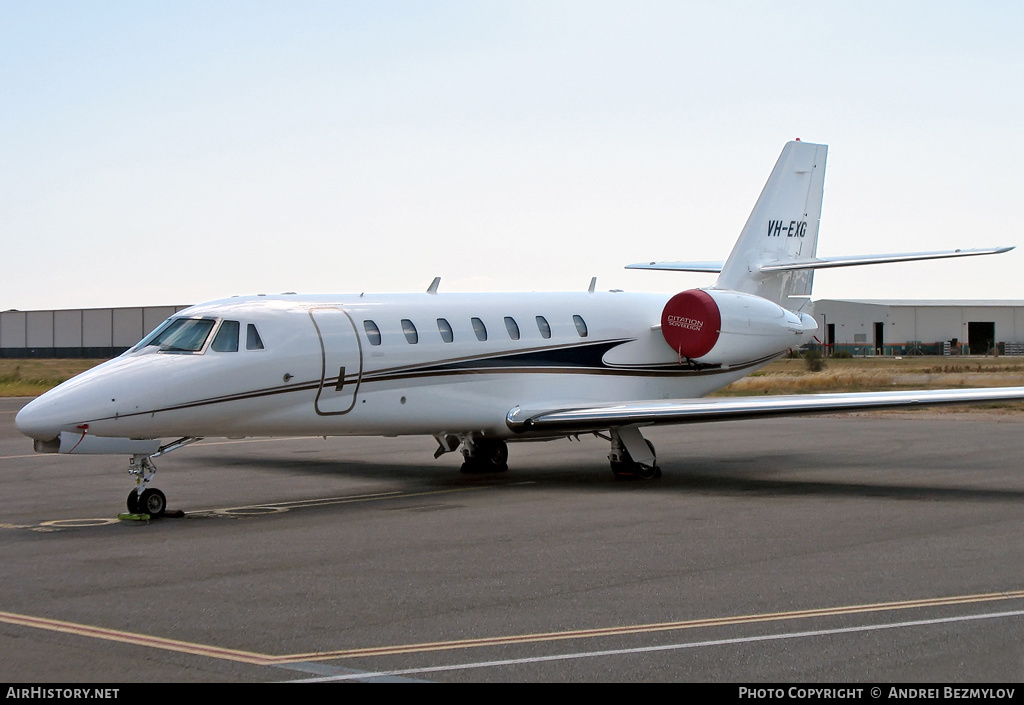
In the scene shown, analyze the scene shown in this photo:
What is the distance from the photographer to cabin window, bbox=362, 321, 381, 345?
16109mm

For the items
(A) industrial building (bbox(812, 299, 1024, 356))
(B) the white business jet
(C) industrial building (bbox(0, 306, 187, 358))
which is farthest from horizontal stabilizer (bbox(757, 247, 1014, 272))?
(A) industrial building (bbox(812, 299, 1024, 356))

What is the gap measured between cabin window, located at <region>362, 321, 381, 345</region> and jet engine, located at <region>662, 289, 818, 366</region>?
5.98 metres

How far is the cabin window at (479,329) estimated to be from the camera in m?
17.6

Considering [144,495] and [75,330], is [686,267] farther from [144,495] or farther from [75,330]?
[75,330]

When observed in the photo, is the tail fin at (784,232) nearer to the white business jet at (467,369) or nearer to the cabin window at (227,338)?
the white business jet at (467,369)

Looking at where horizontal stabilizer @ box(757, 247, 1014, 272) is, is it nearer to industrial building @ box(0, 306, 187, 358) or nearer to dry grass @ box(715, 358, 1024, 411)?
dry grass @ box(715, 358, 1024, 411)

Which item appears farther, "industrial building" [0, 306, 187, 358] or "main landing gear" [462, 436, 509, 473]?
"industrial building" [0, 306, 187, 358]

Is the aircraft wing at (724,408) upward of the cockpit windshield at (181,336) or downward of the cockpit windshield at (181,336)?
downward

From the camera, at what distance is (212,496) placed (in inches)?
617

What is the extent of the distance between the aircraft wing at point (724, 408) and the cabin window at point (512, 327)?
133cm

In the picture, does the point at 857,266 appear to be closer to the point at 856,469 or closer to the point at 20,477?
the point at 856,469

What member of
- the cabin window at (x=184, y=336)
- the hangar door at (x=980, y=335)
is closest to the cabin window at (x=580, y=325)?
the cabin window at (x=184, y=336)

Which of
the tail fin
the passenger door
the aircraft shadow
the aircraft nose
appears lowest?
the aircraft shadow

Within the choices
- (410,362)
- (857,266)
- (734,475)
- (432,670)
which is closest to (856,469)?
(734,475)
